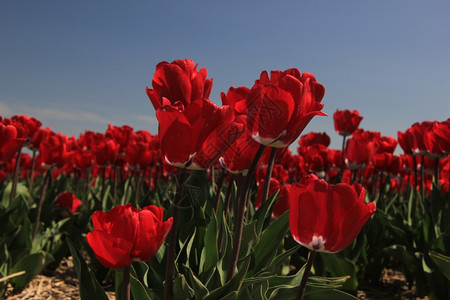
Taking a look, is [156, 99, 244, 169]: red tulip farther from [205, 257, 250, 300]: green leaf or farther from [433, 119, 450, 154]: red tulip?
[433, 119, 450, 154]: red tulip

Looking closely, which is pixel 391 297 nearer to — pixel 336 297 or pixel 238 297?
pixel 336 297

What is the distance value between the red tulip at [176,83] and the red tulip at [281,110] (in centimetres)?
27

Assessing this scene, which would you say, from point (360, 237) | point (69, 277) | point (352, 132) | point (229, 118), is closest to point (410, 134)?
point (352, 132)

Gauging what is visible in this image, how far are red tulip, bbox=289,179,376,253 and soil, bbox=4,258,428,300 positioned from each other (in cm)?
235

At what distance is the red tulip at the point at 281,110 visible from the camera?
4.67 ft

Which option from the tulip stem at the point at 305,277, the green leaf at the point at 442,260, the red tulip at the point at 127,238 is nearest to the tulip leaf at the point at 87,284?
the red tulip at the point at 127,238

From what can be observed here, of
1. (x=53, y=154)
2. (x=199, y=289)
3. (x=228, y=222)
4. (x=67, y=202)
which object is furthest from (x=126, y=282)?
(x=67, y=202)

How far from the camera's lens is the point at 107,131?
15.8 ft

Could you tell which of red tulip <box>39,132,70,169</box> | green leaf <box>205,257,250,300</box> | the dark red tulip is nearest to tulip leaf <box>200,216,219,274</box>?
green leaf <box>205,257,250,300</box>

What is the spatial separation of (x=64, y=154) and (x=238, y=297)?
2.62 metres

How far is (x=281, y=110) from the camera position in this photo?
56.3 inches

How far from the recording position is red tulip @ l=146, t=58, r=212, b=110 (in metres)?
1.59

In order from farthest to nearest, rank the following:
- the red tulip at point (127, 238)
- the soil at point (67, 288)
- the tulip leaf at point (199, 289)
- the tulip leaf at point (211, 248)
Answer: the soil at point (67, 288), the tulip leaf at point (211, 248), the tulip leaf at point (199, 289), the red tulip at point (127, 238)

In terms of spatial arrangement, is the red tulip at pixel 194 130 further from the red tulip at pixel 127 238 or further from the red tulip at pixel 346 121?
the red tulip at pixel 346 121
